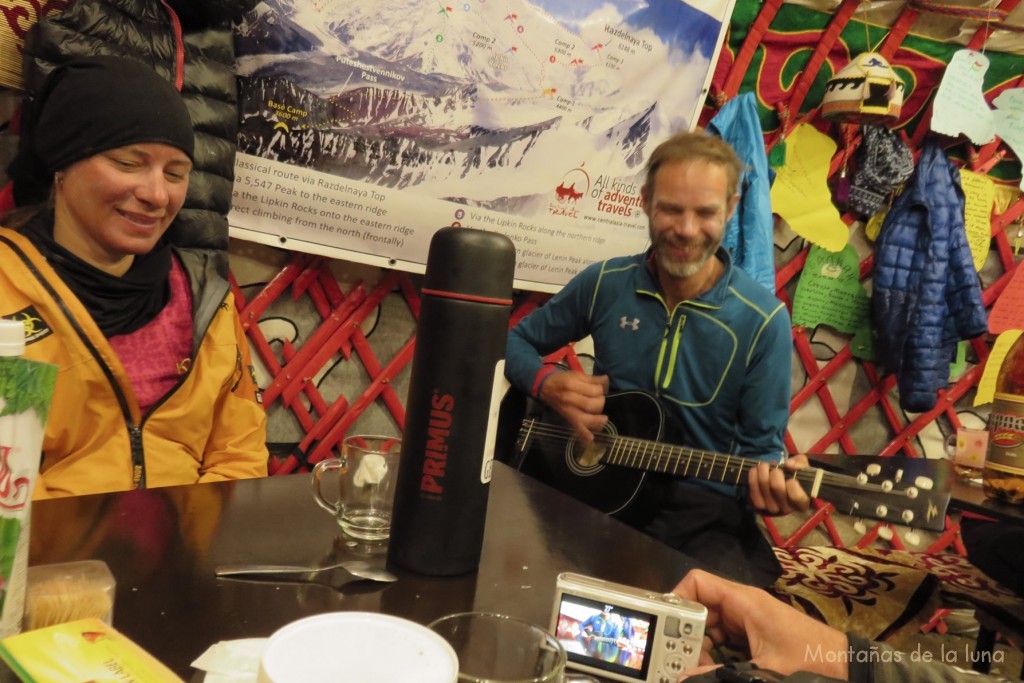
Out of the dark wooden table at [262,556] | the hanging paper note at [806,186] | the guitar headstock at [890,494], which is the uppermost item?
the hanging paper note at [806,186]

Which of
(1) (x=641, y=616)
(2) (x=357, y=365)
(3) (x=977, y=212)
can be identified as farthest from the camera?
(3) (x=977, y=212)

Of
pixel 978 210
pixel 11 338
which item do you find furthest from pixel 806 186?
pixel 11 338

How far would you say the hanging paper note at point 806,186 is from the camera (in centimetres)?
212

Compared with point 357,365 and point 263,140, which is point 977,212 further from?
point 263,140

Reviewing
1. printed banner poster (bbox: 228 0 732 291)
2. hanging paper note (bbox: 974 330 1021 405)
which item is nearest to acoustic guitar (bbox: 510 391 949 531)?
printed banner poster (bbox: 228 0 732 291)

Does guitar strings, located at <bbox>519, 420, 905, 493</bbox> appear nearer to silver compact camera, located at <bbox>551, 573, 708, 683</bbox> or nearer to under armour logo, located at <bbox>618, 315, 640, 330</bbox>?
under armour logo, located at <bbox>618, 315, 640, 330</bbox>

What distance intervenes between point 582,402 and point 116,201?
0.82m

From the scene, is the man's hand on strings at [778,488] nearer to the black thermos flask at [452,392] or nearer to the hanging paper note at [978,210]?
the black thermos flask at [452,392]

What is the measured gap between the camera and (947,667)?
20.7 inches

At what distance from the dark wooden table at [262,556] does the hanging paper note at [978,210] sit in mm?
2183

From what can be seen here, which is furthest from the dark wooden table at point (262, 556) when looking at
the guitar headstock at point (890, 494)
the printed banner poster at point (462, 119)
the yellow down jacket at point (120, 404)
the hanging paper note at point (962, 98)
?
the hanging paper note at point (962, 98)

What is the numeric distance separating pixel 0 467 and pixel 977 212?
8.85 ft

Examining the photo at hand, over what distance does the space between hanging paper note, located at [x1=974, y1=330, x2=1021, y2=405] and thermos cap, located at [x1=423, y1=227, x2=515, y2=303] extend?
252 centimetres

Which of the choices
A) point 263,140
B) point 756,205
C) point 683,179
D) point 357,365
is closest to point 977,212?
point 756,205
